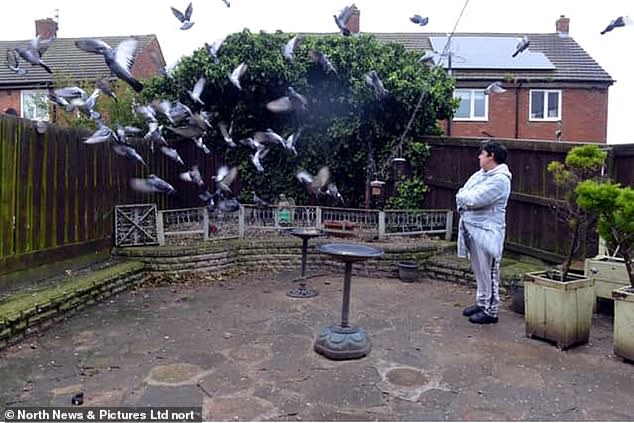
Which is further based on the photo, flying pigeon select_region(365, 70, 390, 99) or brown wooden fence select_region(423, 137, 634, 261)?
flying pigeon select_region(365, 70, 390, 99)

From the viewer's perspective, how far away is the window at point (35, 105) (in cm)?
1429

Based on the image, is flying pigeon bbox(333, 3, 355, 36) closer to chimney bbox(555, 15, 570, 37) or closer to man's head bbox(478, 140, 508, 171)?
man's head bbox(478, 140, 508, 171)

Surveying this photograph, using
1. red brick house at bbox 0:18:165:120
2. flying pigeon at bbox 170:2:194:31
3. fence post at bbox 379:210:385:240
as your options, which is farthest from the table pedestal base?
red brick house at bbox 0:18:165:120

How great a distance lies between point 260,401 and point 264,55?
22.1 feet

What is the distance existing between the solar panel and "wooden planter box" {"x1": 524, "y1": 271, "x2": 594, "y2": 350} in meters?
13.5

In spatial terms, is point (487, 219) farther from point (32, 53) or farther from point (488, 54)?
point (488, 54)

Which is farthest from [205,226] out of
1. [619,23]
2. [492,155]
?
[619,23]

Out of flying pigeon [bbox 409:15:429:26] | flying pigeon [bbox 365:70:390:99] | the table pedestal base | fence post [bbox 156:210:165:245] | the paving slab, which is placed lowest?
the paving slab

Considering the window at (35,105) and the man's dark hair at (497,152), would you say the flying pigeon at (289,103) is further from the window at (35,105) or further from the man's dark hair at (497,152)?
the window at (35,105)

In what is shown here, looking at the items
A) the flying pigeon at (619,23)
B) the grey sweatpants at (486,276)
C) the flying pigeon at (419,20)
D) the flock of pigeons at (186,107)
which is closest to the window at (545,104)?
the flock of pigeons at (186,107)

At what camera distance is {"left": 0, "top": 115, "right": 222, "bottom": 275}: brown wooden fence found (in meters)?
5.45

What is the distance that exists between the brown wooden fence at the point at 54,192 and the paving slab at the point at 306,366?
3.28ft

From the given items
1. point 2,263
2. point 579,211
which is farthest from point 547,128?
point 2,263

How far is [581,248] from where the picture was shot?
606 centimetres
